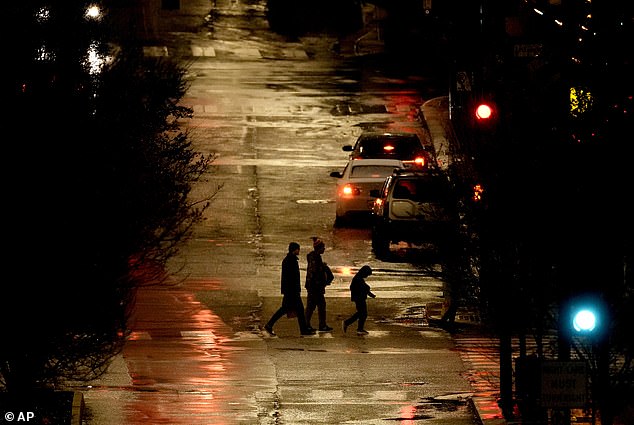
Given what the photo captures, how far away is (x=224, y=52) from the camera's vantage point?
59.2m

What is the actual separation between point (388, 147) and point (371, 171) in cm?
299

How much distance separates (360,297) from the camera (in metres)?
26.3

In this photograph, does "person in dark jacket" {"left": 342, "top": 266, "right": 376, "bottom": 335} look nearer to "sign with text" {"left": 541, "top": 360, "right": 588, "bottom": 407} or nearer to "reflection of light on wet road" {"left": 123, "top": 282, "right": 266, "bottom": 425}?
"reflection of light on wet road" {"left": 123, "top": 282, "right": 266, "bottom": 425}

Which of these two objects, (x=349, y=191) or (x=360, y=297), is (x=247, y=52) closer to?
(x=349, y=191)

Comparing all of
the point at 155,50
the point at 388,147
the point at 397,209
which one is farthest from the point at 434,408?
the point at 155,50

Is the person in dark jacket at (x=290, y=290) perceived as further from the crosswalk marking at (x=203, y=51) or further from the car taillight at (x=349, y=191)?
the crosswalk marking at (x=203, y=51)

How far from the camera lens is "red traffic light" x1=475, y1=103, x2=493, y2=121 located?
21656 mm

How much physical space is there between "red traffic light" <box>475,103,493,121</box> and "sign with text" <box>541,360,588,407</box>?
609cm

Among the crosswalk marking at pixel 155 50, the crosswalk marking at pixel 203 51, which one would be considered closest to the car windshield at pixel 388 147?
the crosswalk marking at pixel 155 50

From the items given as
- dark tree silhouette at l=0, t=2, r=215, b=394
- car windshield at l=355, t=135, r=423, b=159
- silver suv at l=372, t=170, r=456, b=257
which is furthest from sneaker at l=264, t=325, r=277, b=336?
car windshield at l=355, t=135, r=423, b=159

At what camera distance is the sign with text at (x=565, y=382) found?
16.0 metres

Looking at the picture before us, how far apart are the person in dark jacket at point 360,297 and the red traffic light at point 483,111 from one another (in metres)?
5.02

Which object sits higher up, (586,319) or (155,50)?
(155,50)

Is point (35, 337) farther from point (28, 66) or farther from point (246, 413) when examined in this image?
point (246, 413)
